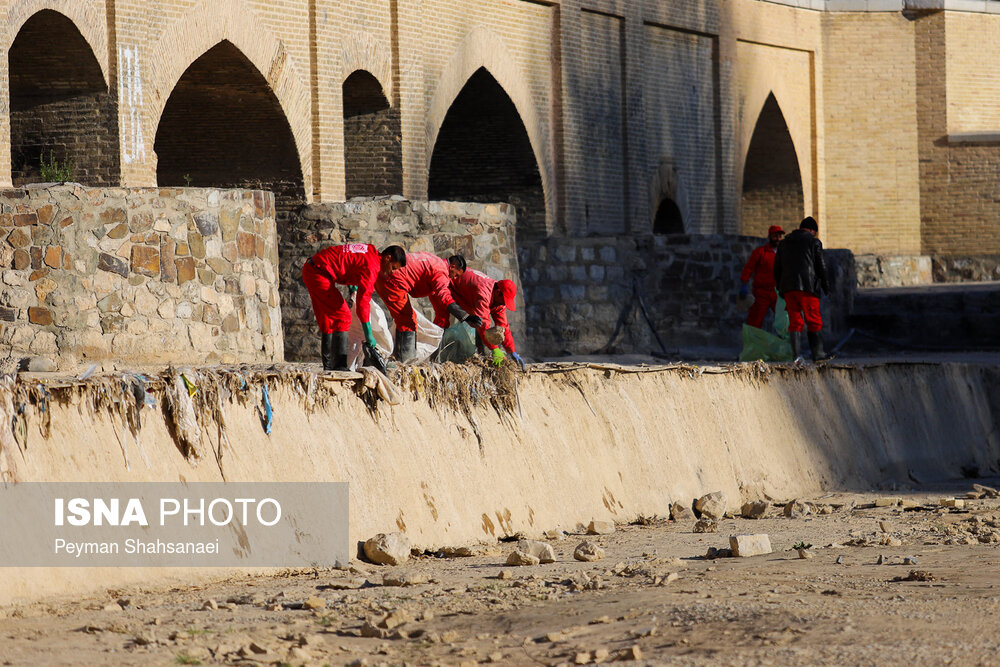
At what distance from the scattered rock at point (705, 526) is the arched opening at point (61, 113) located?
8.39m

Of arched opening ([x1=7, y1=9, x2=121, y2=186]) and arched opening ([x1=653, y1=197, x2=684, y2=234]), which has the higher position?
arched opening ([x1=7, y1=9, x2=121, y2=186])

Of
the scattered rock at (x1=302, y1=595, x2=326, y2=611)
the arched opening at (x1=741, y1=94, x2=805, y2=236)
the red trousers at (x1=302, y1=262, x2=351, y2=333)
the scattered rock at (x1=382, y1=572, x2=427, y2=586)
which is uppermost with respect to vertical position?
the arched opening at (x1=741, y1=94, x2=805, y2=236)

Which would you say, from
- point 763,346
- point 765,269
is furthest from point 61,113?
point 763,346

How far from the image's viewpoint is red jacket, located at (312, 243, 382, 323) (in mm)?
11016

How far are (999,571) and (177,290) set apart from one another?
300 inches

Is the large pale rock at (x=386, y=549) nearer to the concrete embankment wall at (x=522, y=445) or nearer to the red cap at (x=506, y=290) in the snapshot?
the concrete embankment wall at (x=522, y=445)

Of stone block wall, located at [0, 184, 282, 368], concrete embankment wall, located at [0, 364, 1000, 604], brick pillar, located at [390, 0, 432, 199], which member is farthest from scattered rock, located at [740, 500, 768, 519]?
brick pillar, located at [390, 0, 432, 199]

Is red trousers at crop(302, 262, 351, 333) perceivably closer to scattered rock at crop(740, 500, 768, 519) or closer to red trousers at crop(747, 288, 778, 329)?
scattered rock at crop(740, 500, 768, 519)

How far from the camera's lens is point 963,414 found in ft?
46.0

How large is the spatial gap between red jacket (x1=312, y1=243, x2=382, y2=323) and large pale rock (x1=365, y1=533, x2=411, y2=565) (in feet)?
10.4

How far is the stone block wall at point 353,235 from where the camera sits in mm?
15406

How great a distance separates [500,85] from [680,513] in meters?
12.4

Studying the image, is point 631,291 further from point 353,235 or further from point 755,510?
point 755,510

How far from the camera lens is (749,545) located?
812 cm
